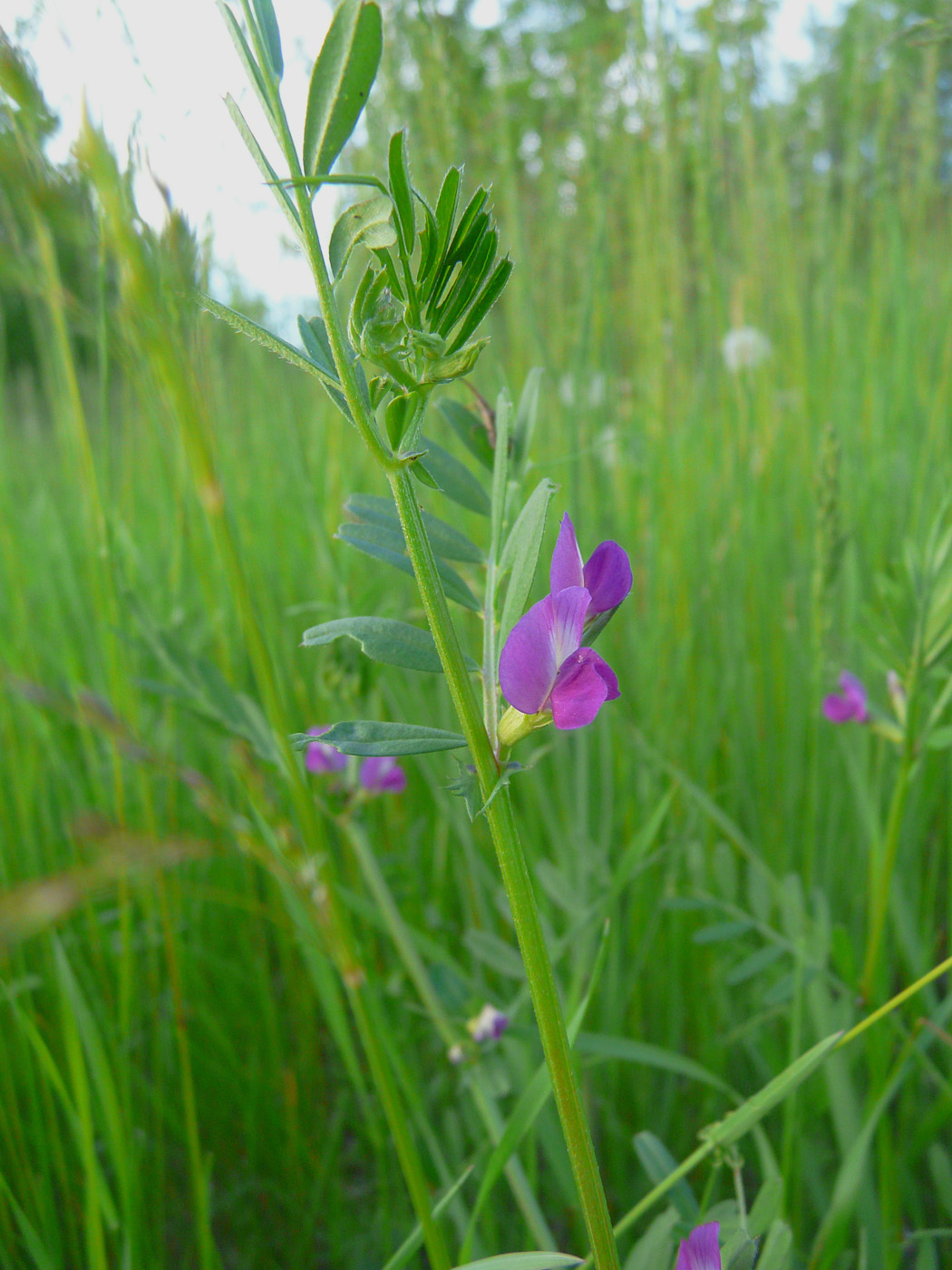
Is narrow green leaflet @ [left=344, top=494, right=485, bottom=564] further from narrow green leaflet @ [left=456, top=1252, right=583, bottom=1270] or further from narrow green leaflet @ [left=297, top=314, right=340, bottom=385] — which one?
narrow green leaflet @ [left=456, top=1252, right=583, bottom=1270]

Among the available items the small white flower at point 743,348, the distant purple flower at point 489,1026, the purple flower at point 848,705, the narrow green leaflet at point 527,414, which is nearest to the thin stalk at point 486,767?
the narrow green leaflet at point 527,414

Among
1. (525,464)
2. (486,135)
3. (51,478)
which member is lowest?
(525,464)

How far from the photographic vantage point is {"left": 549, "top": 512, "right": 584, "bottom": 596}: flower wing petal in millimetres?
286

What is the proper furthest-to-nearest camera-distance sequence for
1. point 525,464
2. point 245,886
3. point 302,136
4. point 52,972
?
point 245,886
point 52,972
point 525,464
point 302,136

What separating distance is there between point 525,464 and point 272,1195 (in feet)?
2.19

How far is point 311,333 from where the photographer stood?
11.2 inches

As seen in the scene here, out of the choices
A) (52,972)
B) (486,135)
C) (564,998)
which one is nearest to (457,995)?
(564,998)

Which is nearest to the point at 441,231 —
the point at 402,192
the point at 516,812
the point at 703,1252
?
the point at 402,192

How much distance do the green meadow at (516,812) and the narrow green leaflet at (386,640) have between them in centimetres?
6

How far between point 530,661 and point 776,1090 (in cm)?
20

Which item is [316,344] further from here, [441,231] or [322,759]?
[322,759]

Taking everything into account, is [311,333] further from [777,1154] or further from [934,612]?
[777,1154]

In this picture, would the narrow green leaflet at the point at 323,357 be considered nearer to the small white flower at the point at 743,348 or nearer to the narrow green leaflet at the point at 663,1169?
the narrow green leaflet at the point at 663,1169

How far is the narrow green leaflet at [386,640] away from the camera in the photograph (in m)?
0.30
